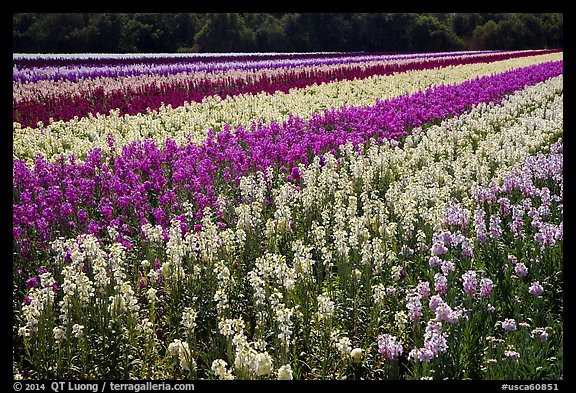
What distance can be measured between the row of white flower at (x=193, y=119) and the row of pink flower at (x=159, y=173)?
131cm

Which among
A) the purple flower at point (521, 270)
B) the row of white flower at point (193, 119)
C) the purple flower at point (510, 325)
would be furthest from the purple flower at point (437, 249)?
the row of white flower at point (193, 119)

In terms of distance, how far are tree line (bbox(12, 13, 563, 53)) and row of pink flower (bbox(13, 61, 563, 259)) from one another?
108 feet

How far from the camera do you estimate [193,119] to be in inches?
555

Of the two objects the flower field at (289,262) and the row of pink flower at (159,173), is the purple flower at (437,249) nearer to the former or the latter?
the flower field at (289,262)

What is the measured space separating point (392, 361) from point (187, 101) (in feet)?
50.4

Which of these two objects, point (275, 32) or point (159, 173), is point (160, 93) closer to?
point (159, 173)

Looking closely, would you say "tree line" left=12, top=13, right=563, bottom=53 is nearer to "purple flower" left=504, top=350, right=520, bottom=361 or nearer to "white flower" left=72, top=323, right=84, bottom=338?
"white flower" left=72, top=323, right=84, bottom=338

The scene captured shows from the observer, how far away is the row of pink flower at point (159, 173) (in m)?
6.53

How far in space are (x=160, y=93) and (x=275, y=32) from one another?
3332 centimetres

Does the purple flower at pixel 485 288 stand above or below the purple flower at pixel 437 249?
below

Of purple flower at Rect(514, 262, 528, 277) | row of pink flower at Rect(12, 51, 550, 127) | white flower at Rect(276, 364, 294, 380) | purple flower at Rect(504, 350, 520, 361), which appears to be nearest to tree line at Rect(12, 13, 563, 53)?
row of pink flower at Rect(12, 51, 550, 127)

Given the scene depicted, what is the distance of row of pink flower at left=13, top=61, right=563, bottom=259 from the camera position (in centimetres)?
653

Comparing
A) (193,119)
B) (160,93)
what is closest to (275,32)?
(160,93)
